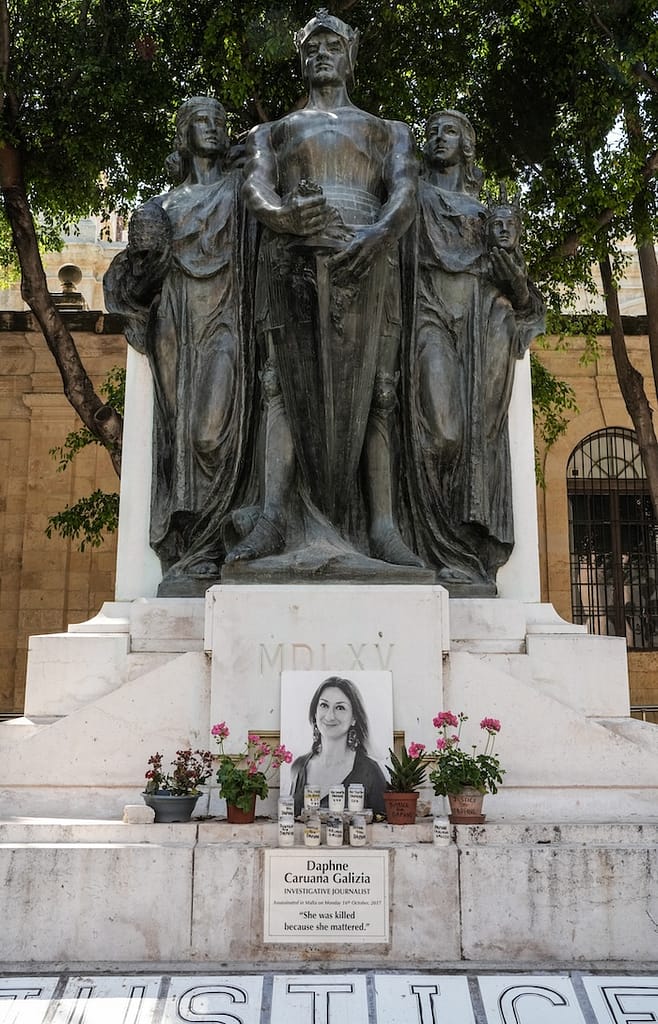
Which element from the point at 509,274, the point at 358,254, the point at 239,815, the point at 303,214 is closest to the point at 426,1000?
the point at 239,815

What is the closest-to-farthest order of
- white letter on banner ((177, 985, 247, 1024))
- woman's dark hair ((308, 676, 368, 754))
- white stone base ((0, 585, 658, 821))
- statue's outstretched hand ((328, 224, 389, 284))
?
white letter on banner ((177, 985, 247, 1024))
woman's dark hair ((308, 676, 368, 754))
white stone base ((0, 585, 658, 821))
statue's outstretched hand ((328, 224, 389, 284))

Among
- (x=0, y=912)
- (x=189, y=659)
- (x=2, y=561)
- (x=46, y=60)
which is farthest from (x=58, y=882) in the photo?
(x=2, y=561)

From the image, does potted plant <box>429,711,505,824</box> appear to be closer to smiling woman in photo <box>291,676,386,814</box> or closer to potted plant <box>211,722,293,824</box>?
smiling woman in photo <box>291,676,386,814</box>

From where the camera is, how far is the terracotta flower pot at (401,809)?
4.60m

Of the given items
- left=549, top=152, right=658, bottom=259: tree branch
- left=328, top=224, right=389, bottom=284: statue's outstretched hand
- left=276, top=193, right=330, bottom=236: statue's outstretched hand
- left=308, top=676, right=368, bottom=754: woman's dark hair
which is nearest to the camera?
left=308, top=676, right=368, bottom=754: woman's dark hair

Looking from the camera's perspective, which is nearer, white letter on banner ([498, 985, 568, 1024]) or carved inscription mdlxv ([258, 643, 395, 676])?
white letter on banner ([498, 985, 568, 1024])

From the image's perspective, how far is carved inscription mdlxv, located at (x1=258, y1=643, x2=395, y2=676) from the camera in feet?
17.7

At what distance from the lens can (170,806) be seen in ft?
15.4

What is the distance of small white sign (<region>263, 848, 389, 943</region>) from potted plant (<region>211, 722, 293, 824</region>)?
353 millimetres

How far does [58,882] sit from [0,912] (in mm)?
235

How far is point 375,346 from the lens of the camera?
631 centimetres

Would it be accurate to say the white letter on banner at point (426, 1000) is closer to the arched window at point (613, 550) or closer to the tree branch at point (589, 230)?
the tree branch at point (589, 230)

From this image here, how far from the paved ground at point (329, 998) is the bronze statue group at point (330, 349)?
242cm

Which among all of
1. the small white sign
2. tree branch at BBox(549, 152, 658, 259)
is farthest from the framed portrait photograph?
tree branch at BBox(549, 152, 658, 259)
